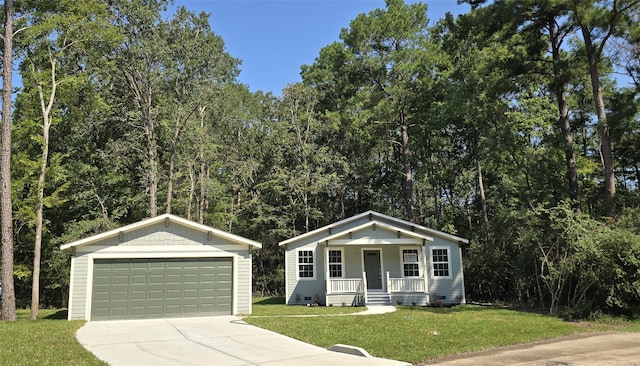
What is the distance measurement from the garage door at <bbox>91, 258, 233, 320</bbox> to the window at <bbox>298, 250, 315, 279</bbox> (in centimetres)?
484

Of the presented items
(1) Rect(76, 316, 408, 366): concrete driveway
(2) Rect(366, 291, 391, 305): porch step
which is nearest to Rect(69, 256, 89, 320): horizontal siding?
(1) Rect(76, 316, 408, 366): concrete driveway

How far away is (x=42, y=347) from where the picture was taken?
26.8 feet

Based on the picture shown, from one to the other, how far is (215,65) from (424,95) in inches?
493

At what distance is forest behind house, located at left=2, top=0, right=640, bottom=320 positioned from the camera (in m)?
16.0

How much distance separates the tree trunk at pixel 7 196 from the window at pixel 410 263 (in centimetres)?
1423

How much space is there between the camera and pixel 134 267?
46.0ft

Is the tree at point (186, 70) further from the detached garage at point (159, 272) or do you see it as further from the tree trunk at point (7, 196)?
the detached garage at point (159, 272)

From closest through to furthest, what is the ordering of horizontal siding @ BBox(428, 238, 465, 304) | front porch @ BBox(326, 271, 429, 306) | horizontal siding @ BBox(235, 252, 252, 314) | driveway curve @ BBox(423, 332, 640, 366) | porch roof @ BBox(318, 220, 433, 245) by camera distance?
driveway curve @ BBox(423, 332, 640, 366)
horizontal siding @ BBox(235, 252, 252, 314)
front porch @ BBox(326, 271, 429, 306)
porch roof @ BBox(318, 220, 433, 245)
horizontal siding @ BBox(428, 238, 465, 304)

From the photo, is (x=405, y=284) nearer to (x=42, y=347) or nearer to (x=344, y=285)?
(x=344, y=285)

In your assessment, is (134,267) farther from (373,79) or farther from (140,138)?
(373,79)

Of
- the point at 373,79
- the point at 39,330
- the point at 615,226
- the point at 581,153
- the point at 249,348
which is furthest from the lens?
the point at 373,79

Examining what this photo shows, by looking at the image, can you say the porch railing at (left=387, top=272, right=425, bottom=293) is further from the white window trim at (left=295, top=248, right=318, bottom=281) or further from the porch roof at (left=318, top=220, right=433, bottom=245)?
the white window trim at (left=295, top=248, right=318, bottom=281)

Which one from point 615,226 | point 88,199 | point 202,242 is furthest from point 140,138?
point 615,226

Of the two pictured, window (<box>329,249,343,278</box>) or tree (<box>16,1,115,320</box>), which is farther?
window (<box>329,249,343,278</box>)
